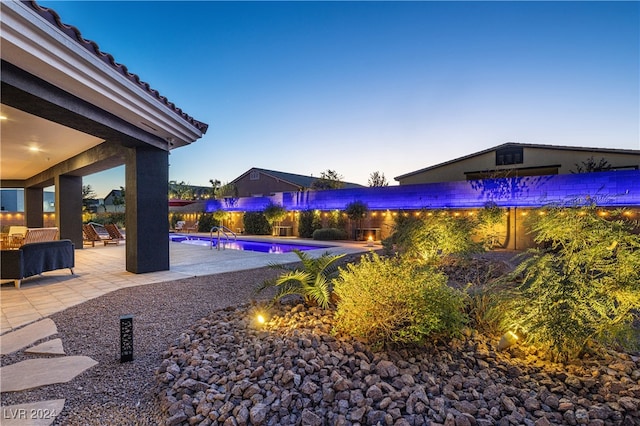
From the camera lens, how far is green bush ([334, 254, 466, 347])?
2908mm

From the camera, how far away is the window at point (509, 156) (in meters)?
17.4

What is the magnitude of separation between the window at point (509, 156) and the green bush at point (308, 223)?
11.4 meters

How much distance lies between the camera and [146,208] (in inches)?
286

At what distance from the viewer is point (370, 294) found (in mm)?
3029

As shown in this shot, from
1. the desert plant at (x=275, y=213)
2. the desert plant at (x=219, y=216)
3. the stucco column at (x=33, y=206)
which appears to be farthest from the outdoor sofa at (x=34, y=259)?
the desert plant at (x=219, y=216)

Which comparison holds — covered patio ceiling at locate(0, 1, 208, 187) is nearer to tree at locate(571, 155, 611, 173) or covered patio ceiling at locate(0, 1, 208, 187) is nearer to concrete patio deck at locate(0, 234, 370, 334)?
concrete patio deck at locate(0, 234, 370, 334)

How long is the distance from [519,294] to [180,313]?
175 inches

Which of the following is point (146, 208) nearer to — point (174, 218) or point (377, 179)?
point (377, 179)

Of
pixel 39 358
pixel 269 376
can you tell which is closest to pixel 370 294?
pixel 269 376

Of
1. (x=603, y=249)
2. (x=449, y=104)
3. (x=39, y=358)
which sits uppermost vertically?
(x=449, y=104)

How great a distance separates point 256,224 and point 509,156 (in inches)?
673

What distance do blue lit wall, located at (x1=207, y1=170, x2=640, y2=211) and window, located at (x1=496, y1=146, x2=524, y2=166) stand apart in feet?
15.8

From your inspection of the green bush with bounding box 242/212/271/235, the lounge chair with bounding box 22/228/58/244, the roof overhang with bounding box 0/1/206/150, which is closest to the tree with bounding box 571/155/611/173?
the roof overhang with bounding box 0/1/206/150

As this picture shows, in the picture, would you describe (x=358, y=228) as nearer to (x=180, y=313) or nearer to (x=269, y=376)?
(x=180, y=313)
